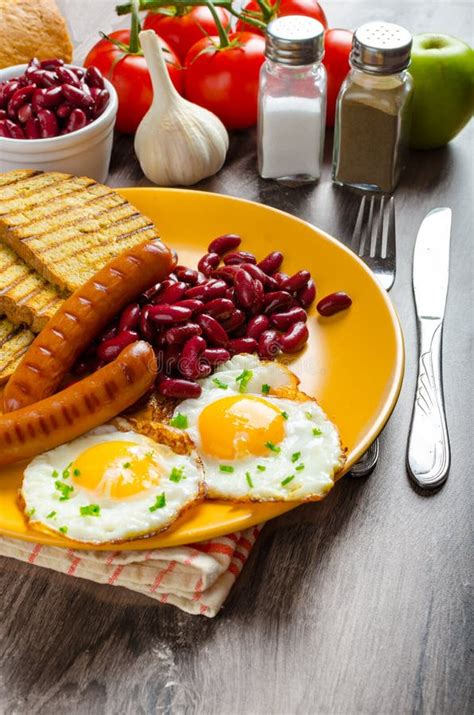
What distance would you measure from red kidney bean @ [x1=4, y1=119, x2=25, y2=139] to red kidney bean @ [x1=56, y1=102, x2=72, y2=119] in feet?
0.50

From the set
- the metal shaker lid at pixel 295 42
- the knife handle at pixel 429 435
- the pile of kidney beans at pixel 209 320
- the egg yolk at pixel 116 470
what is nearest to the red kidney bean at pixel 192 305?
the pile of kidney beans at pixel 209 320

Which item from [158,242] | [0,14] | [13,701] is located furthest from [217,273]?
[0,14]

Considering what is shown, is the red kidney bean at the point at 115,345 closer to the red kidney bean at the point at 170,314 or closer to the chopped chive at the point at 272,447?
the red kidney bean at the point at 170,314

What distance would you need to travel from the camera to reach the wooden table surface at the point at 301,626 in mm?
1792

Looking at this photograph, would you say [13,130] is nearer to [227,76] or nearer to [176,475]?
[227,76]

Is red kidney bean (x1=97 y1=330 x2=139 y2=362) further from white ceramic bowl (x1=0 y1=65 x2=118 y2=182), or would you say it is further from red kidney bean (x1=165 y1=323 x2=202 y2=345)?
white ceramic bowl (x1=0 y1=65 x2=118 y2=182)

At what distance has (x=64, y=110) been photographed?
3008mm

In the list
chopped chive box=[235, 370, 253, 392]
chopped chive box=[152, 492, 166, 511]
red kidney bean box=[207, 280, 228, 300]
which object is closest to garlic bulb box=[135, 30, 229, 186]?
red kidney bean box=[207, 280, 228, 300]

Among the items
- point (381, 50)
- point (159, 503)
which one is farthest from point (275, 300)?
point (381, 50)

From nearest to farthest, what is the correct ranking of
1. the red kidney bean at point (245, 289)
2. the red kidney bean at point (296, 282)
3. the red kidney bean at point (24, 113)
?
the red kidney bean at point (245, 289) < the red kidney bean at point (296, 282) < the red kidney bean at point (24, 113)

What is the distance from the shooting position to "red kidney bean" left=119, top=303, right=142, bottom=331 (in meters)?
2.44

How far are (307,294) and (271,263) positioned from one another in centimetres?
20

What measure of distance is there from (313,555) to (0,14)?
9.15 feet

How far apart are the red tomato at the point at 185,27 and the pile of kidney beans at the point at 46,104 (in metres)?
0.93
